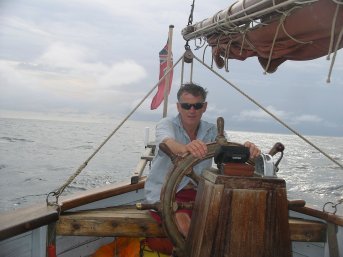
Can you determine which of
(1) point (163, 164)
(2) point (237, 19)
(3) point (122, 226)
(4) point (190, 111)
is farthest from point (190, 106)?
(3) point (122, 226)

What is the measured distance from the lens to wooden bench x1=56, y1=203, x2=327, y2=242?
276 centimetres

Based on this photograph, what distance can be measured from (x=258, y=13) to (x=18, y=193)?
1247 centimetres

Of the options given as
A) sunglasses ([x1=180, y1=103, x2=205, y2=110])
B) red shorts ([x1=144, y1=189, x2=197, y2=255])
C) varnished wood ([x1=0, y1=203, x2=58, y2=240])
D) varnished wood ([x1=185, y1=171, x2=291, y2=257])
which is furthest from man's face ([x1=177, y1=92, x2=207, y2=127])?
varnished wood ([x1=0, y1=203, x2=58, y2=240])

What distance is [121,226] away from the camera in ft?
9.33

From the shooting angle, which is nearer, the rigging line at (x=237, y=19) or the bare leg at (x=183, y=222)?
the rigging line at (x=237, y=19)

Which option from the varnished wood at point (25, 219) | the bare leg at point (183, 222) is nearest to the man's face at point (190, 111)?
the bare leg at point (183, 222)

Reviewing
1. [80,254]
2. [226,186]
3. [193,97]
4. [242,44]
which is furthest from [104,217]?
[242,44]

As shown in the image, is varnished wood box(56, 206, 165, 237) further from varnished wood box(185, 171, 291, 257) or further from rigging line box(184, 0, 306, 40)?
rigging line box(184, 0, 306, 40)

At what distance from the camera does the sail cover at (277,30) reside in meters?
1.93

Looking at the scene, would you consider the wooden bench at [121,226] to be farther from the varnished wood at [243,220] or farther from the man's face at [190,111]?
the varnished wood at [243,220]

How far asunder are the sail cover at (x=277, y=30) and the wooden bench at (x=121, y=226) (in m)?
1.32

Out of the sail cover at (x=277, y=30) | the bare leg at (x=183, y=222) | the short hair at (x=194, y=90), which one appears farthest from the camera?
the short hair at (x=194, y=90)

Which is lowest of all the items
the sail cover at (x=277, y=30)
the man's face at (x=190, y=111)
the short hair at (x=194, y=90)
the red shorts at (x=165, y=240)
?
the red shorts at (x=165, y=240)

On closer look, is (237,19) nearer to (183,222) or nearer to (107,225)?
(183,222)
